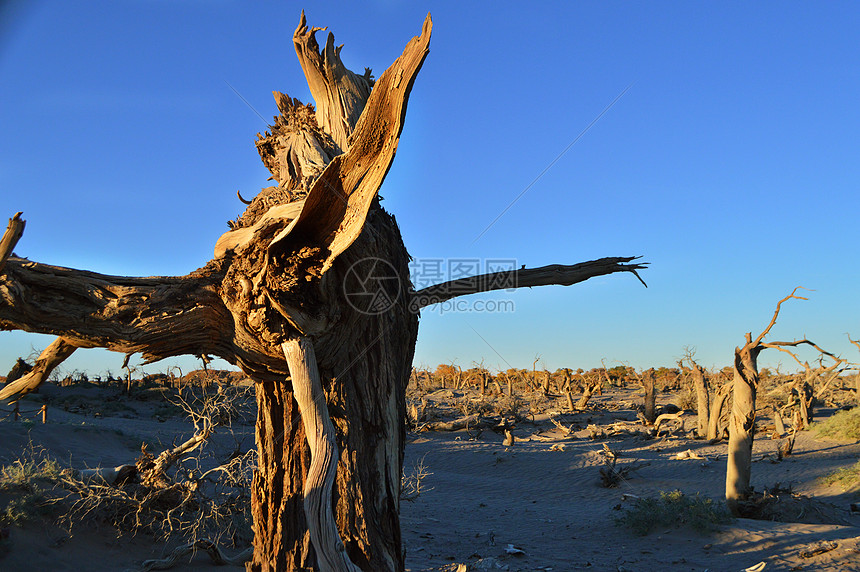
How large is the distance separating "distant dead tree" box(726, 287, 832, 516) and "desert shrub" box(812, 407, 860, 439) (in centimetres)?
876

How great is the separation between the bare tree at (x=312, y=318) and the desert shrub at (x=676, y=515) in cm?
678

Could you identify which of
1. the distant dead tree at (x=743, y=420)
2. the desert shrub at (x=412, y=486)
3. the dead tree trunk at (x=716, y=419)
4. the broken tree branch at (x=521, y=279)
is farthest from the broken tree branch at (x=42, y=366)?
the dead tree trunk at (x=716, y=419)

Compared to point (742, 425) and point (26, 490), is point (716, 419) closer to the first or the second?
point (742, 425)

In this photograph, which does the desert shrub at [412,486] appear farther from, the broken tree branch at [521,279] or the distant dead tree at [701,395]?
the distant dead tree at [701,395]

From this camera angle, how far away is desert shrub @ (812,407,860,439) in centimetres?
1564

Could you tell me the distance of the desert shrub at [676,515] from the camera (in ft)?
28.5

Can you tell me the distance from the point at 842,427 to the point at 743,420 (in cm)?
945

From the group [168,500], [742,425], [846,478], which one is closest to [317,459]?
[168,500]

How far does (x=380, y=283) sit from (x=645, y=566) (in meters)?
6.52

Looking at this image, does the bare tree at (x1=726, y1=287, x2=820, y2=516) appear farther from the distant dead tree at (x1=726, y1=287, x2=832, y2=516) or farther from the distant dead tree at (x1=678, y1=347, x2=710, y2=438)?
the distant dead tree at (x1=678, y1=347, x2=710, y2=438)

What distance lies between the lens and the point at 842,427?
16016 mm

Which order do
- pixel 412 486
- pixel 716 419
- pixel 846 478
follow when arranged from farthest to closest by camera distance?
pixel 716 419 < pixel 846 478 < pixel 412 486

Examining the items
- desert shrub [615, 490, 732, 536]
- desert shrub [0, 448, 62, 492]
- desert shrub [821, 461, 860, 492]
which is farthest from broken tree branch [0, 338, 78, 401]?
desert shrub [821, 461, 860, 492]

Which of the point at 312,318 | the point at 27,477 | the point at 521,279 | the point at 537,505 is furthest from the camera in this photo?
the point at 537,505
